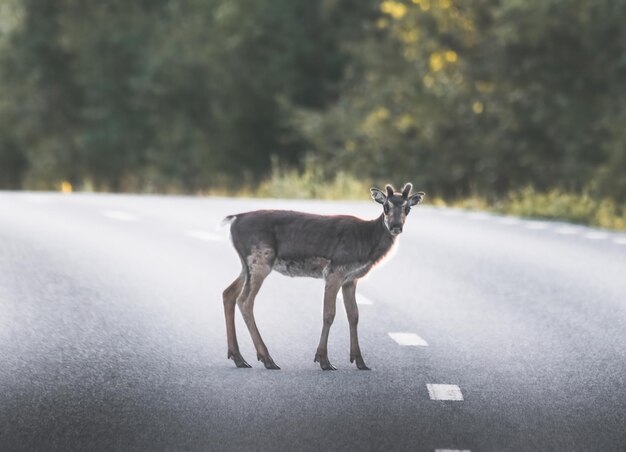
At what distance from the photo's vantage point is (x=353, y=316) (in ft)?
32.5

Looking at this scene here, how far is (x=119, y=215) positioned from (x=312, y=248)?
14821 mm

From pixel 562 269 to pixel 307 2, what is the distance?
33.2 m

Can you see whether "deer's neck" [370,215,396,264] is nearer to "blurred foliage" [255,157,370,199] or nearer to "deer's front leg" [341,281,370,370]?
"deer's front leg" [341,281,370,370]

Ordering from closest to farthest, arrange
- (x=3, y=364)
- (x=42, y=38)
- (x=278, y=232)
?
(x=278, y=232), (x=3, y=364), (x=42, y=38)

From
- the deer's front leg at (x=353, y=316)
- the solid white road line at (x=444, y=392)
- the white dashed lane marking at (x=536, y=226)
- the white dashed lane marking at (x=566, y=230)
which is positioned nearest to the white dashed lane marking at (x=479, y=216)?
the white dashed lane marking at (x=536, y=226)

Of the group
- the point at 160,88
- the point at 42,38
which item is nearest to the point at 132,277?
the point at 160,88

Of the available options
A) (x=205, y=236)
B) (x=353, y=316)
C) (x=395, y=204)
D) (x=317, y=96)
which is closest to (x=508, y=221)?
(x=205, y=236)

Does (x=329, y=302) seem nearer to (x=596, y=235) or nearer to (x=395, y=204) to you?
(x=395, y=204)

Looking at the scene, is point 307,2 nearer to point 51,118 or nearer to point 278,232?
point 51,118

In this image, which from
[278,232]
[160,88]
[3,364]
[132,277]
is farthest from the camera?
[160,88]

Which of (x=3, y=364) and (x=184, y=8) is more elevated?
(x=184, y=8)

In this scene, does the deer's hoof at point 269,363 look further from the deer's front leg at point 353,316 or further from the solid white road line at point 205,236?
the solid white road line at point 205,236

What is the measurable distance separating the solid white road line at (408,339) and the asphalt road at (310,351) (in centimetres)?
8

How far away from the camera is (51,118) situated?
194 ft
